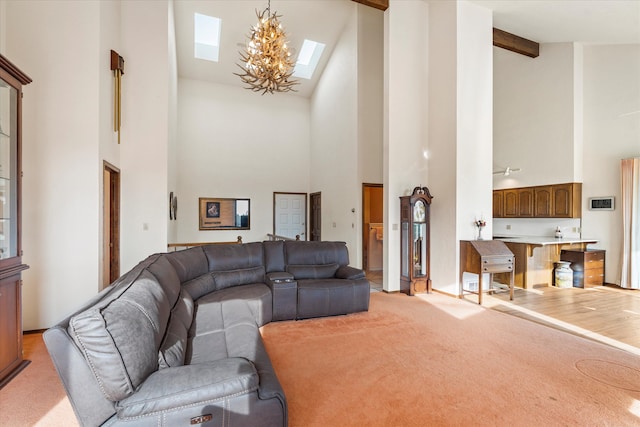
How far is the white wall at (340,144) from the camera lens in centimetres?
648

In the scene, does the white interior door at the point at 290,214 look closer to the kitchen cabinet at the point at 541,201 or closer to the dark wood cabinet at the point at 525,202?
the kitchen cabinet at the point at 541,201

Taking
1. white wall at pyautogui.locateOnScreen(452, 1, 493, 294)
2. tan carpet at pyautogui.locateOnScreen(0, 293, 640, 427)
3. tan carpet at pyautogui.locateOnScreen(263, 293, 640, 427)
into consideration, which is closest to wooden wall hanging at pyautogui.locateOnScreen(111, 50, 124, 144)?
tan carpet at pyautogui.locateOnScreen(0, 293, 640, 427)

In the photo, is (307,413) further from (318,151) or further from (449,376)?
(318,151)

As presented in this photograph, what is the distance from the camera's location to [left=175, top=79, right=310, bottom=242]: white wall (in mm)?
7957

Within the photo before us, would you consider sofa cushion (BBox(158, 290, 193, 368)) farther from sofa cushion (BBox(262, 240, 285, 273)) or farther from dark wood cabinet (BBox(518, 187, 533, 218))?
dark wood cabinet (BBox(518, 187, 533, 218))

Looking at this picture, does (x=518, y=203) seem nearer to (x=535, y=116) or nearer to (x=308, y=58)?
(x=535, y=116)

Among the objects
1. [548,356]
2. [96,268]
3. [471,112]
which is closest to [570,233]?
[471,112]

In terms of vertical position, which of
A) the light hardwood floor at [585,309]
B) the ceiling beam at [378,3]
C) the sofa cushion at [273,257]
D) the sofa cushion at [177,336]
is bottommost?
the light hardwood floor at [585,309]

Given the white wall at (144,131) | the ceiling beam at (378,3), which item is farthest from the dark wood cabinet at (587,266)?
the white wall at (144,131)

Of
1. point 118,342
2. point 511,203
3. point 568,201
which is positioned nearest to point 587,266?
point 568,201

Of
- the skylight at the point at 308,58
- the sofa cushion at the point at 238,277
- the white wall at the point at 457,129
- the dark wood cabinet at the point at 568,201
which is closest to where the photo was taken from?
the sofa cushion at the point at 238,277

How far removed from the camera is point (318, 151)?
334 inches

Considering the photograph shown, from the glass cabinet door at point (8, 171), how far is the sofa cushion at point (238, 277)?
5.87 ft

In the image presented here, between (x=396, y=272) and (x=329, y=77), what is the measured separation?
5.24 meters
